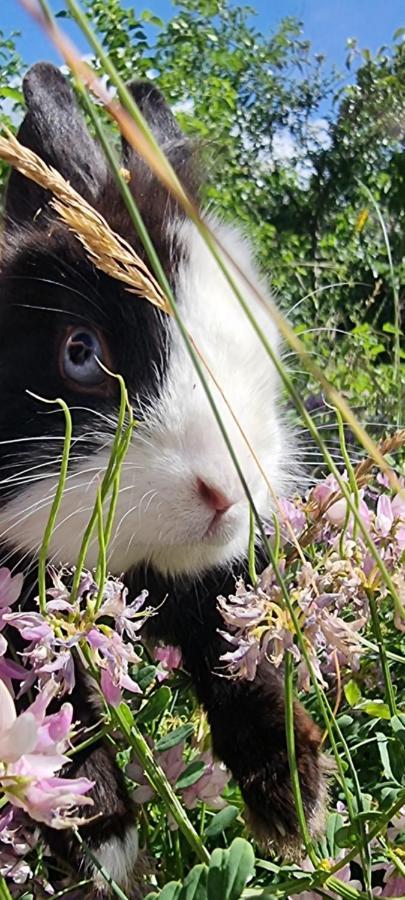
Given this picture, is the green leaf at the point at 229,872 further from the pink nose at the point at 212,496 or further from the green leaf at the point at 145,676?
the pink nose at the point at 212,496

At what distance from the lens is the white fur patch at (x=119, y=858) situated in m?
0.85

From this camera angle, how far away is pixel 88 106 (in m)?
0.50

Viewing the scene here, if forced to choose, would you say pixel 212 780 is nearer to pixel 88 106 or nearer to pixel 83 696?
pixel 83 696

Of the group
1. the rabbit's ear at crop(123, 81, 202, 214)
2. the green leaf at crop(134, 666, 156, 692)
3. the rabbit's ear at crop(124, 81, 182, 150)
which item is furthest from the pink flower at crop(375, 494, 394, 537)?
the rabbit's ear at crop(124, 81, 182, 150)

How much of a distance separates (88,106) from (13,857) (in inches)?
24.2

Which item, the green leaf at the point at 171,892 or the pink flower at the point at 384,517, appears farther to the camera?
the pink flower at the point at 384,517

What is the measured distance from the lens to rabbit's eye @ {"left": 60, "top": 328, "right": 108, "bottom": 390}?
3.42 ft

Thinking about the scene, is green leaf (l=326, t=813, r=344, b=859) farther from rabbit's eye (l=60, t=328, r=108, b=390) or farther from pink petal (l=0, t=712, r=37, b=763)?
rabbit's eye (l=60, t=328, r=108, b=390)

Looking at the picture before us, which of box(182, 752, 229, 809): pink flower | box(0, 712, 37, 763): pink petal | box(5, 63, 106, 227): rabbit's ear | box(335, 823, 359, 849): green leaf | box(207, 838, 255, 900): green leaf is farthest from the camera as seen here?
box(5, 63, 106, 227): rabbit's ear

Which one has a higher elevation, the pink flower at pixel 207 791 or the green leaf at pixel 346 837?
the green leaf at pixel 346 837

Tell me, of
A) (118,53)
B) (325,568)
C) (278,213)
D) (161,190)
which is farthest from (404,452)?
(278,213)

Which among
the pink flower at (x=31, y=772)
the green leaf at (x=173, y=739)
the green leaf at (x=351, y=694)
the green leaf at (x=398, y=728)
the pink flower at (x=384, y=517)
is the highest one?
the pink flower at (x=31, y=772)

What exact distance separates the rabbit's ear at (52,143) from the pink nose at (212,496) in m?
0.48

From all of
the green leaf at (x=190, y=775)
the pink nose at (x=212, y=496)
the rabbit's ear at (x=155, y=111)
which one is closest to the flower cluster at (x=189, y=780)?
the green leaf at (x=190, y=775)
